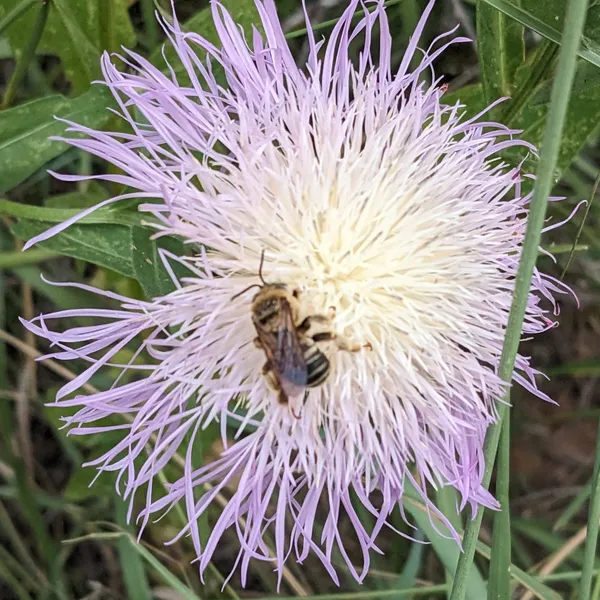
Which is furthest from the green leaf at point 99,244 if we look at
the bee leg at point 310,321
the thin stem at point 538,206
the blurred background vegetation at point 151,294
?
the thin stem at point 538,206

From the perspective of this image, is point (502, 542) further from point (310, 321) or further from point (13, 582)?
point (13, 582)

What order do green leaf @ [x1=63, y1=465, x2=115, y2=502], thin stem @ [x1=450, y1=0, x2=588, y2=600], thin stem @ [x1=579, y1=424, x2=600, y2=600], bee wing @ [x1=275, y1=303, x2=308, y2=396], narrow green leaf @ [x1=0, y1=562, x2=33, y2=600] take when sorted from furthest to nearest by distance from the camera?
narrow green leaf @ [x1=0, y1=562, x2=33, y2=600] → green leaf @ [x1=63, y1=465, x2=115, y2=502] → thin stem @ [x1=579, y1=424, x2=600, y2=600] → bee wing @ [x1=275, y1=303, x2=308, y2=396] → thin stem @ [x1=450, y1=0, x2=588, y2=600]

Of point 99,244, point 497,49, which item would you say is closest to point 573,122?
point 497,49

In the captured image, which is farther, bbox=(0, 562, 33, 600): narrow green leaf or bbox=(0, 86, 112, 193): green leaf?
bbox=(0, 562, 33, 600): narrow green leaf

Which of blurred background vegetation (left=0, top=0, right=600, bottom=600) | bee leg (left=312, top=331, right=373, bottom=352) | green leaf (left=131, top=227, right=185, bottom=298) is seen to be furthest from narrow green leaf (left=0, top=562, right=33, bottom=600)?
bee leg (left=312, top=331, right=373, bottom=352)

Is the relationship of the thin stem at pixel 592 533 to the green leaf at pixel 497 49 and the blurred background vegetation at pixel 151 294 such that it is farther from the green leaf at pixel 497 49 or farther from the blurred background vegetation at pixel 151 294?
the green leaf at pixel 497 49

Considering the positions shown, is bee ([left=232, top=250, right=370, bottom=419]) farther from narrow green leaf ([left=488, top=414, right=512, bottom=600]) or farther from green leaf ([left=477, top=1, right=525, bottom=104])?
green leaf ([left=477, top=1, right=525, bottom=104])
